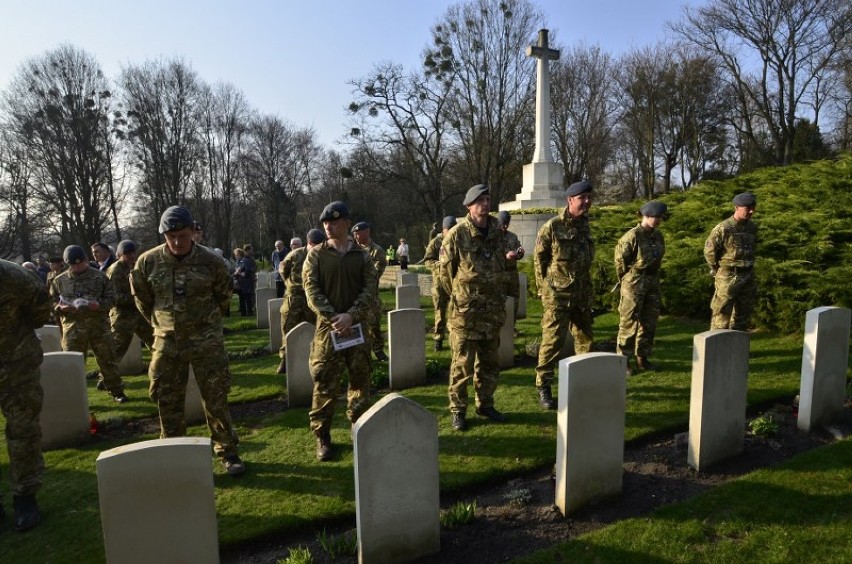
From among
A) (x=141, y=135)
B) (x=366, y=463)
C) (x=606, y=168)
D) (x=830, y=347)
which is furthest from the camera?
(x=606, y=168)

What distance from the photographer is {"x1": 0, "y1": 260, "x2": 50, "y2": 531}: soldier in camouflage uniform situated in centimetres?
385

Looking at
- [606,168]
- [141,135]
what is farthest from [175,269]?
[606,168]

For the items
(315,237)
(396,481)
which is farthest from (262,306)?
(396,481)

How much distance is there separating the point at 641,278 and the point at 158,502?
246 inches

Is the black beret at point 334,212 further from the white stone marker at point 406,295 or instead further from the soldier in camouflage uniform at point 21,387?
the white stone marker at point 406,295

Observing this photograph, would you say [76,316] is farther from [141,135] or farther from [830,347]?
[141,135]

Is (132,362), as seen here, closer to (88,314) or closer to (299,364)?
(88,314)

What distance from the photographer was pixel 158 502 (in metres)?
2.68

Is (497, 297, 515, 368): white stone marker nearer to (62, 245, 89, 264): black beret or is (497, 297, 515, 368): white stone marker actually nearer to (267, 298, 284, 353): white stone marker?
(267, 298, 284, 353): white stone marker

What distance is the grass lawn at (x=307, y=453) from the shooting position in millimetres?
3770

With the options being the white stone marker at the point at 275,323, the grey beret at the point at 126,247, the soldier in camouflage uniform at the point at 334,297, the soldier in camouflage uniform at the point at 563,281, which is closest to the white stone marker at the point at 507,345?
the soldier in camouflage uniform at the point at 563,281

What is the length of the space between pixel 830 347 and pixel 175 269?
6507 mm

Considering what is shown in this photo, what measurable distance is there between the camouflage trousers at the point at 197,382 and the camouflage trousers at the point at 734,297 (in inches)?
263

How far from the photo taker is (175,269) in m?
4.29
